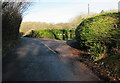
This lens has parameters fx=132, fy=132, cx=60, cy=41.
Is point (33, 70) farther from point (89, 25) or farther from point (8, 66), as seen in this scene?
point (89, 25)

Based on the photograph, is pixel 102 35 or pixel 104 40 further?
pixel 102 35

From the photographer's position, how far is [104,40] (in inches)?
288

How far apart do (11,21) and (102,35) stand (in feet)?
24.2

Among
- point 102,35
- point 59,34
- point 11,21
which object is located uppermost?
point 11,21

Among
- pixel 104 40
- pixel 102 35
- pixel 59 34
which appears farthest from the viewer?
pixel 59 34

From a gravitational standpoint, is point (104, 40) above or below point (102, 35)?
below

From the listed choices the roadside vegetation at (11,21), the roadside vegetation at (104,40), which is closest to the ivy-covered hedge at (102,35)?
the roadside vegetation at (104,40)

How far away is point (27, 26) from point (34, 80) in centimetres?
4282

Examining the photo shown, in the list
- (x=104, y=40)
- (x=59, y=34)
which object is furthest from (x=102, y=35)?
(x=59, y=34)

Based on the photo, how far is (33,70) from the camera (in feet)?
19.0

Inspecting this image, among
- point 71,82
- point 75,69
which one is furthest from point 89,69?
point 71,82

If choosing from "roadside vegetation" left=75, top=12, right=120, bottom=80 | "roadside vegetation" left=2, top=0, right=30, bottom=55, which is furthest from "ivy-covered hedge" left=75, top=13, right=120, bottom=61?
"roadside vegetation" left=2, top=0, right=30, bottom=55

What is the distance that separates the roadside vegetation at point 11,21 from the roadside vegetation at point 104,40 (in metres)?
5.31

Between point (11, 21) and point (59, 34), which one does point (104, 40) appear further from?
point (59, 34)
